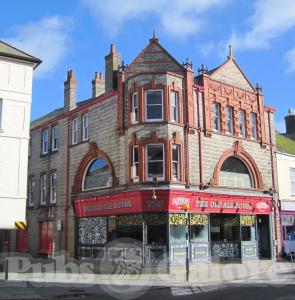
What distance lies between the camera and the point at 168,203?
912 inches

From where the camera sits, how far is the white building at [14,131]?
21.8 meters

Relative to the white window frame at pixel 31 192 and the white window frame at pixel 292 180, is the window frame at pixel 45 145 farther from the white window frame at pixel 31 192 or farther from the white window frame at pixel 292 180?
the white window frame at pixel 292 180

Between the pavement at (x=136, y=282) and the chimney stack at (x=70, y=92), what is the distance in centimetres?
1198

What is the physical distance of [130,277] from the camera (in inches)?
818

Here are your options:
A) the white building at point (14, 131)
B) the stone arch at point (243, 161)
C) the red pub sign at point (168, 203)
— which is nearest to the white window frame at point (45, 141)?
the red pub sign at point (168, 203)

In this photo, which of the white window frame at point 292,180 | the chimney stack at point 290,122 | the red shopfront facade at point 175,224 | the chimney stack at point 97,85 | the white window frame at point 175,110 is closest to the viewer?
the red shopfront facade at point 175,224

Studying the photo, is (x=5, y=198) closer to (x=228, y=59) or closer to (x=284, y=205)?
(x=228, y=59)

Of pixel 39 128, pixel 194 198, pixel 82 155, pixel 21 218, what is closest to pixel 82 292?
pixel 21 218

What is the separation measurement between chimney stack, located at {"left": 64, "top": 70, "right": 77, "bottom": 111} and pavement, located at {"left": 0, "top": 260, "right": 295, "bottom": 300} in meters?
12.0

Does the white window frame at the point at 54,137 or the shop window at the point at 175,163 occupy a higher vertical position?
the white window frame at the point at 54,137

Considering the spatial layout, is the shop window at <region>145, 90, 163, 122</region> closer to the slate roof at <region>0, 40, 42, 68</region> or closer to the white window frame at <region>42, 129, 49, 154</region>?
the slate roof at <region>0, 40, 42, 68</region>

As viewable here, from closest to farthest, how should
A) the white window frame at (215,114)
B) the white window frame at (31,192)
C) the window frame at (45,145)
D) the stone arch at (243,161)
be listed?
the stone arch at (243,161) < the white window frame at (215,114) < the window frame at (45,145) < the white window frame at (31,192)

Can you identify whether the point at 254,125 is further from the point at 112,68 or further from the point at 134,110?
the point at 112,68

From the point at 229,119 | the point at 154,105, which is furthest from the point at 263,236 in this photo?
the point at 154,105
